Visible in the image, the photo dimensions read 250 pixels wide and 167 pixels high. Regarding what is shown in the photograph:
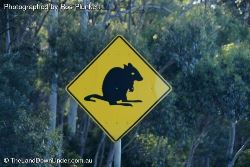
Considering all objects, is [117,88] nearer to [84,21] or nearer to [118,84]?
[118,84]

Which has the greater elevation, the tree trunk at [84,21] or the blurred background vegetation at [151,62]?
the tree trunk at [84,21]

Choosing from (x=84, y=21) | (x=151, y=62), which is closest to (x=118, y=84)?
(x=84, y=21)

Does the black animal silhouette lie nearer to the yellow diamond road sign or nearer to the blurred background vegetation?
the yellow diamond road sign

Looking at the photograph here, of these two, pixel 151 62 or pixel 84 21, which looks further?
pixel 151 62

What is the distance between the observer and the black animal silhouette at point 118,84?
5.41 meters

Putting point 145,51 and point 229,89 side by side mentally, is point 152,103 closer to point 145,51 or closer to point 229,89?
point 145,51

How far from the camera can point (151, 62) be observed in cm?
1772

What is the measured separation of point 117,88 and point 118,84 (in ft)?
0.13

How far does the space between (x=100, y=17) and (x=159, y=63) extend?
5998mm

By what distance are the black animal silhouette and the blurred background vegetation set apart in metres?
6.39

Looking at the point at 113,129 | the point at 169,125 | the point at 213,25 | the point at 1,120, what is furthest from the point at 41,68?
the point at 113,129

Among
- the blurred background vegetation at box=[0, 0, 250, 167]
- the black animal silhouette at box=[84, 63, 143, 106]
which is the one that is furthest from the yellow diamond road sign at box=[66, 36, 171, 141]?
the blurred background vegetation at box=[0, 0, 250, 167]

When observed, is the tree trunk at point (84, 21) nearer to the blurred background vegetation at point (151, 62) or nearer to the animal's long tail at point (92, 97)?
the blurred background vegetation at point (151, 62)

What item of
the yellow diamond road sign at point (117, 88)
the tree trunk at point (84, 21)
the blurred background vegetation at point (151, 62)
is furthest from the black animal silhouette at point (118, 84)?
the tree trunk at point (84, 21)
